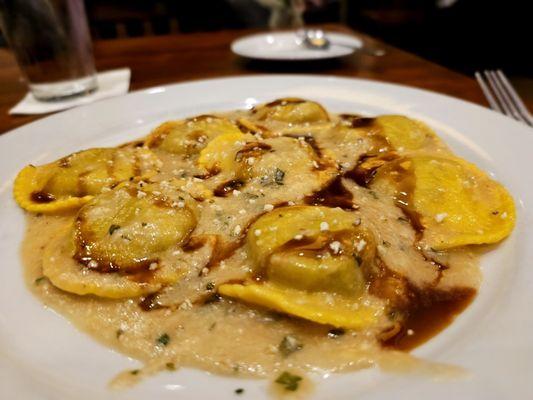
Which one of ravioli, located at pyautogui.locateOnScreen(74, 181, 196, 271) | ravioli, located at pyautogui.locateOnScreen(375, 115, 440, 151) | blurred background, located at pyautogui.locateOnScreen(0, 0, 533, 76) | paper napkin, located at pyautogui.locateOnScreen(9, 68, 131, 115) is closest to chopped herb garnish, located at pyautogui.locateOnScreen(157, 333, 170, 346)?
ravioli, located at pyautogui.locateOnScreen(74, 181, 196, 271)

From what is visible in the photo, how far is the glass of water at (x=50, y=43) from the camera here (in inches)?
152

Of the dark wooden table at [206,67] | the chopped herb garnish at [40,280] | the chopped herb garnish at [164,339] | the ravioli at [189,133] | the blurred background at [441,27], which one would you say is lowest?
the blurred background at [441,27]

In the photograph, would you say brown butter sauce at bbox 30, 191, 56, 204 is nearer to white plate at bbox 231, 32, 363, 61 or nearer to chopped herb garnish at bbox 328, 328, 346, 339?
chopped herb garnish at bbox 328, 328, 346, 339

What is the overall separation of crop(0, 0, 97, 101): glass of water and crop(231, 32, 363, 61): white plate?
156cm

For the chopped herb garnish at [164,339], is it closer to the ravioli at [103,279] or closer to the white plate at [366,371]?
the white plate at [366,371]

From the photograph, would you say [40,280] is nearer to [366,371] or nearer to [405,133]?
[366,371]

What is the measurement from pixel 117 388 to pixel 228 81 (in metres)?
2.97

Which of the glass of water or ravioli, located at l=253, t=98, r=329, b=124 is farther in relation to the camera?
the glass of water

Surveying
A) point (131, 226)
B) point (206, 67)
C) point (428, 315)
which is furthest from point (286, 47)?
point (428, 315)

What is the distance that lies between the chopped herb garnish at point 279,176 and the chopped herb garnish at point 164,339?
41.7 inches

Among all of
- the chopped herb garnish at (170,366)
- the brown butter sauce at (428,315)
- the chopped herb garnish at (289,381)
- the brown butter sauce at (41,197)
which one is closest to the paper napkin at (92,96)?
the brown butter sauce at (41,197)

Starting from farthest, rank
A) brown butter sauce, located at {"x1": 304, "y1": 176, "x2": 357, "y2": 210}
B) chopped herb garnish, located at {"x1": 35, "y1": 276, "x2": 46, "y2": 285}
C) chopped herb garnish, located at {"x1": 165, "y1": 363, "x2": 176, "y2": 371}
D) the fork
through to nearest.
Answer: the fork, brown butter sauce, located at {"x1": 304, "y1": 176, "x2": 357, "y2": 210}, chopped herb garnish, located at {"x1": 35, "y1": 276, "x2": 46, "y2": 285}, chopped herb garnish, located at {"x1": 165, "y1": 363, "x2": 176, "y2": 371}

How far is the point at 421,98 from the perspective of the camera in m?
3.57

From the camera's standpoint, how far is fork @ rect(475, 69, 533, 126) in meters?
3.35
